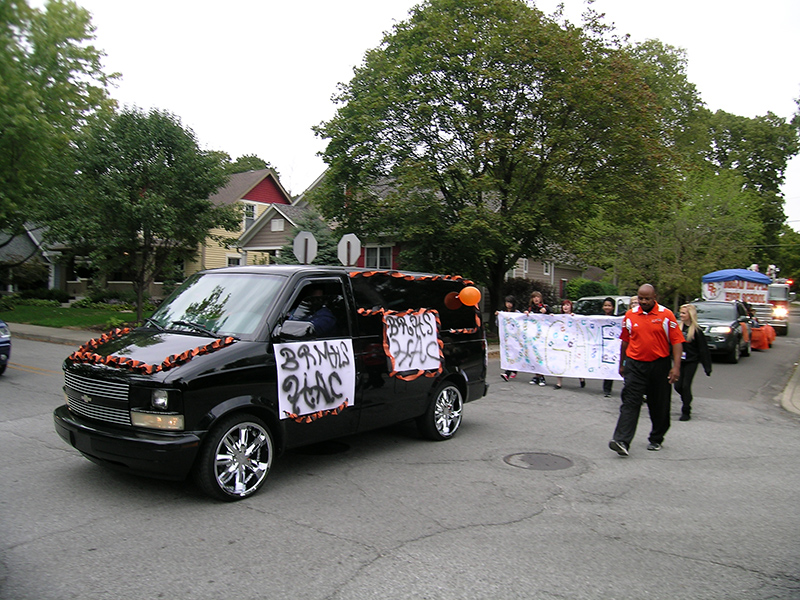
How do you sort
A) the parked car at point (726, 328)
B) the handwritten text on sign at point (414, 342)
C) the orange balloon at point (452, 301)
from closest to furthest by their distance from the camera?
the handwritten text on sign at point (414, 342), the orange balloon at point (452, 301), the parked car at point (726, 328)

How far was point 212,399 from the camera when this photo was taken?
192 inches

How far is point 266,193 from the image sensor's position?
41.0 m

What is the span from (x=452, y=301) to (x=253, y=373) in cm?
330

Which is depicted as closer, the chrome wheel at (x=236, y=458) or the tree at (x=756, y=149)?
the chrome wheel at (x=236, y=458)

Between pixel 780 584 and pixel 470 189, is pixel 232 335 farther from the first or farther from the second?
pixel 470 189

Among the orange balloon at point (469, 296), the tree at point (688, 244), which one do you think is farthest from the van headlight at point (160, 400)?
the tree at point (688, 244)

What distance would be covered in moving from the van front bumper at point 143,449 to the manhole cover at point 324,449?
2.04 meters

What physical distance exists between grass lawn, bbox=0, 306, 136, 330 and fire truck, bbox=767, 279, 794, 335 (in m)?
30.5

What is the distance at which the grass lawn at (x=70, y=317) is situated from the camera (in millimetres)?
22453

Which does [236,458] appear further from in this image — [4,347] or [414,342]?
[4,347]

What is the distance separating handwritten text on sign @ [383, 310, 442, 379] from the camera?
666 cm

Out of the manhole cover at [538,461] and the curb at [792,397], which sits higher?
the manhole cover at [538,461]

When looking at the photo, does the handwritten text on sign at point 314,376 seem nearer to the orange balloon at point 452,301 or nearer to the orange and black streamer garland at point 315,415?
the orange and black streamer garland at point 315,415

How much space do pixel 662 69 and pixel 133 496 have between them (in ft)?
145
